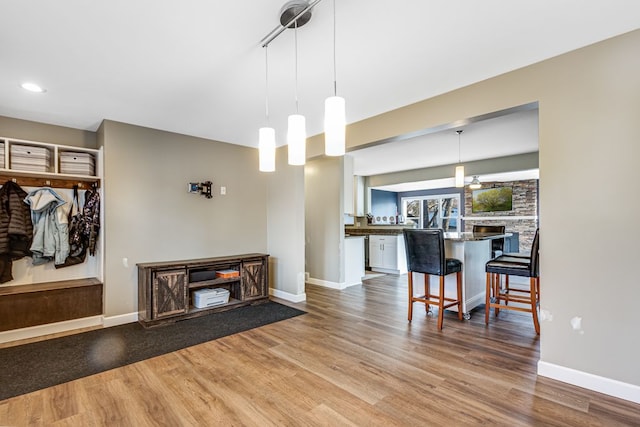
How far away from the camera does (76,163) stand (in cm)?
352

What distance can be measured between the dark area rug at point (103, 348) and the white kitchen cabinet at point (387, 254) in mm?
3274

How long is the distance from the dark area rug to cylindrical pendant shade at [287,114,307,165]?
2120mm

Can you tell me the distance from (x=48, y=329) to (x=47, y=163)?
1770 millimetres

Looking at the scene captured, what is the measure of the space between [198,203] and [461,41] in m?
3.50

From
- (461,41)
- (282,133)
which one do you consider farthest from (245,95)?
(461,41)

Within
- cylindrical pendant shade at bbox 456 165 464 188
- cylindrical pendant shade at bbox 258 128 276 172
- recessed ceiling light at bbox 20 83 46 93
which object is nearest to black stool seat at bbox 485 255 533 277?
cylindrical pendant shade at bbox 456 165 464 188

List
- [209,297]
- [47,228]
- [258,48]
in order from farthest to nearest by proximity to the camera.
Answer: [209,297] → [47,228] → [258,48]

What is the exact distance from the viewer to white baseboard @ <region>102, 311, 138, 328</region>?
3.45 meters

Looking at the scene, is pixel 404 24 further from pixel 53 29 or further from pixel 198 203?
pixel 198 203

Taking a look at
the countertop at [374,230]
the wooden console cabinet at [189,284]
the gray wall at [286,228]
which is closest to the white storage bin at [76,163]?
the wooden console cabinet at [189,284]

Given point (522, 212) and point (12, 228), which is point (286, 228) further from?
point (522, 212)

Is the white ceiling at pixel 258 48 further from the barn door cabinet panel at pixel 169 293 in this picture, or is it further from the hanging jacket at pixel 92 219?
the barn door cabinet panel at pixel 169 293

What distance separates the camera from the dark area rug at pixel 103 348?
2.33 metres

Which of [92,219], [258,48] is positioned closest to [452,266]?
[258,48]
